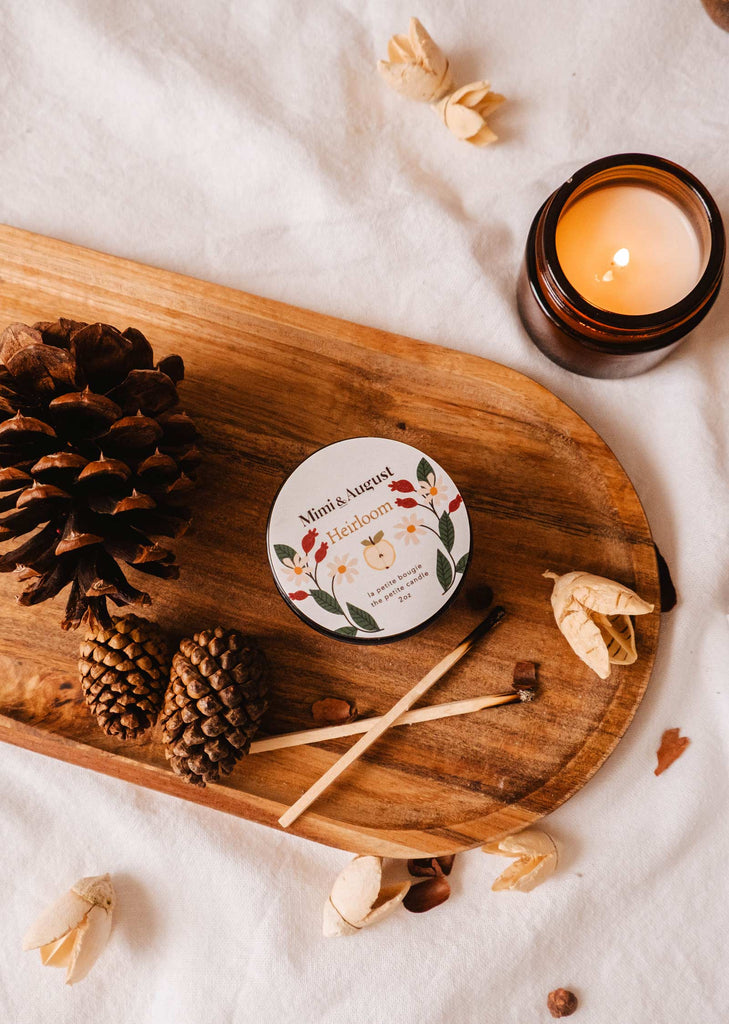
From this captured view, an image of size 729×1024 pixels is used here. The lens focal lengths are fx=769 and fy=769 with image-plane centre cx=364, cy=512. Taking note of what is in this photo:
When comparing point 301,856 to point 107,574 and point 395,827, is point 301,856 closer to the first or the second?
point 395,827

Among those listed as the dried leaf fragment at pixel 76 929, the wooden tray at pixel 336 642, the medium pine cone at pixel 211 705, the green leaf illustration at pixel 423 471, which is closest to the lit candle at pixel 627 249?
the wooden tray at pixel 336 642

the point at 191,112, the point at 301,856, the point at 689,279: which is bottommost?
the point at 301,856

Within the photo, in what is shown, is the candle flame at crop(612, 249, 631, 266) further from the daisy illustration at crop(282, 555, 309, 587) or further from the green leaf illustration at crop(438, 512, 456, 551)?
the daisy illustration at crop(282, 555, 309, 587)

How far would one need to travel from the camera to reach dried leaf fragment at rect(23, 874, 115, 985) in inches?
27.5

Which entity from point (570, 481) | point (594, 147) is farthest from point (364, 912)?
point (594, 147)

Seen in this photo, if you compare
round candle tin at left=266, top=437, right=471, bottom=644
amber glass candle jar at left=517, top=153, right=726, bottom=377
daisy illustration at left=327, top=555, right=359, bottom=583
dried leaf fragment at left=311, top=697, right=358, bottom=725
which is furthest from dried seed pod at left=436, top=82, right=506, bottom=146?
dried leaf fragment at left=311, top=697, right=358, bottom=725

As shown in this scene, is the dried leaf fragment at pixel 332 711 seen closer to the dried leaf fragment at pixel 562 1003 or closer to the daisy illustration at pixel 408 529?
the daisy illustration at pixel 408 529

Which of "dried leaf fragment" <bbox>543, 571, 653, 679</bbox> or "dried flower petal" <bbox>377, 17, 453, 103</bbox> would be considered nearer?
"dried leaf fragment" <bbox>543, 571, 653, 679</bbox>

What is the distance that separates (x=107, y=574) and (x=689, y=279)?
541mm

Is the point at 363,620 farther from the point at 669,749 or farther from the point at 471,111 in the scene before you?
the point at 471,111

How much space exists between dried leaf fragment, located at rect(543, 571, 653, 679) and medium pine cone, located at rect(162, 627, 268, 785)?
0.84ft

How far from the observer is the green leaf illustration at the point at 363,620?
615 mm

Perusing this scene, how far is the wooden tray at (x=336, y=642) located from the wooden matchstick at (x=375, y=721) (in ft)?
0.04

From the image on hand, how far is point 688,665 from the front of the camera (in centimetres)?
70
